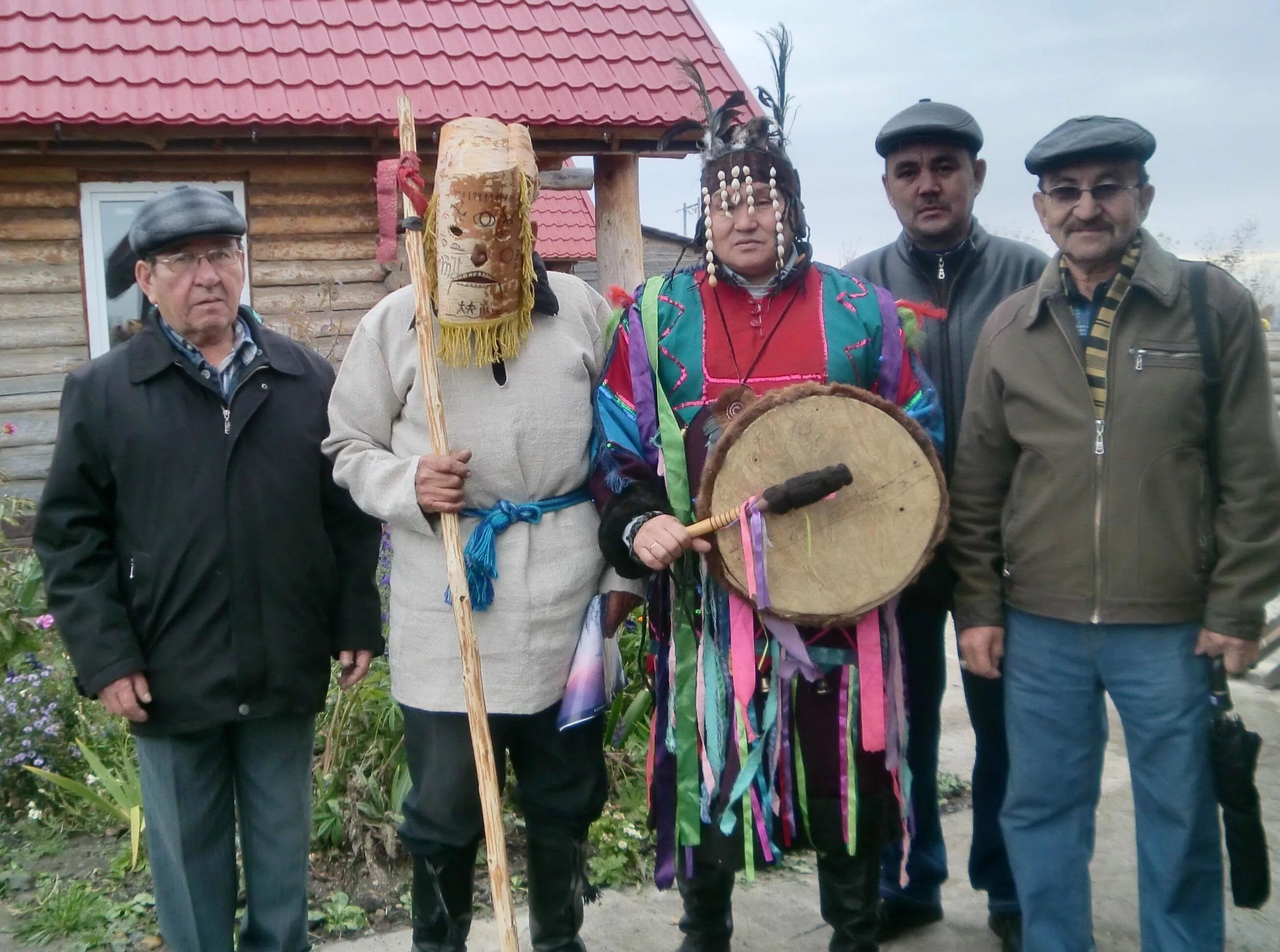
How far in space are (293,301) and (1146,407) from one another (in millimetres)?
6019

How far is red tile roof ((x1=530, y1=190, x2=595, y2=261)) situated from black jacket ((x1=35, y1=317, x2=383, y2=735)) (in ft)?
38.6

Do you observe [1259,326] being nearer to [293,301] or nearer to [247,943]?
[247,943]

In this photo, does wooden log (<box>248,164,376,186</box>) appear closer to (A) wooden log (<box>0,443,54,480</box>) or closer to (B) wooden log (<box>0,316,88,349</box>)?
(B) wooden log (<box>0,316,88,349</box>)

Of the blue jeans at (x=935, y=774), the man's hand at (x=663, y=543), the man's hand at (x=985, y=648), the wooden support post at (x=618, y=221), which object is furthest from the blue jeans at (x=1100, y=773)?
the wooden support post at (x=618, y=221)

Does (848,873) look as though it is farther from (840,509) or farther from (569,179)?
(569,179)

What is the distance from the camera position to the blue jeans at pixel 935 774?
9.75 ft

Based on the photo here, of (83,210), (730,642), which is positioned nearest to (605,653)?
(730,642)

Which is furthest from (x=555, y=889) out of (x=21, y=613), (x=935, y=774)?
(x=21, y=613)

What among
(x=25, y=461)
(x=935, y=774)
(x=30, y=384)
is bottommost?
(x=935, y=774)

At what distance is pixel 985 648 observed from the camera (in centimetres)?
260

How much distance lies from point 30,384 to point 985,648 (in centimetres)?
637

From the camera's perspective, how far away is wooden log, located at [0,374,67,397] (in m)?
6.92

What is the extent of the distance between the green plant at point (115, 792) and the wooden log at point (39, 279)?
4.19 metres

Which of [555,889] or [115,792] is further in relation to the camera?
[115,792]
